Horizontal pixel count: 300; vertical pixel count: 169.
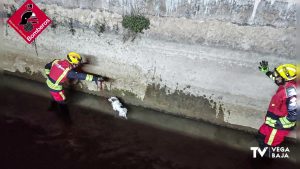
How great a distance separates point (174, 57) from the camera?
6.30 metres

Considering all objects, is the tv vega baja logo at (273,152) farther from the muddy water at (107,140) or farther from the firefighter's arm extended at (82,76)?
the firefighter's arm extended at (82,76)

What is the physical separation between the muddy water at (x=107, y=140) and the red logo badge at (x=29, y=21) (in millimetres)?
1751

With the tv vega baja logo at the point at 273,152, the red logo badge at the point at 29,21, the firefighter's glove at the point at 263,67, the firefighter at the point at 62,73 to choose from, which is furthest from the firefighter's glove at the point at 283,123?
the red logo badge at the point at 29,21

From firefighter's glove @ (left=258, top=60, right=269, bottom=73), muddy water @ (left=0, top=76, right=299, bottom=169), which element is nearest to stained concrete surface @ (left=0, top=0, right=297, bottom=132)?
firefighter's glove @ (left=258, top=60, right=269, bottom=73)

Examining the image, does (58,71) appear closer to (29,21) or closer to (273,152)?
(29,21)

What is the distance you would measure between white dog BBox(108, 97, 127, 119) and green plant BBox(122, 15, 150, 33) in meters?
1.86

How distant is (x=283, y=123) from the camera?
5.30 m

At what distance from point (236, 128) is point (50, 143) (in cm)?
428

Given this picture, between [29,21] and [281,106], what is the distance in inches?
252

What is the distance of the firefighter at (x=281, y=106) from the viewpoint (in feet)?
16.4

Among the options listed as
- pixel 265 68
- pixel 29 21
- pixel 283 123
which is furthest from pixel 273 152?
pixel 29 21

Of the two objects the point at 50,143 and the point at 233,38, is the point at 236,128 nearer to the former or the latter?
the point at 233,38

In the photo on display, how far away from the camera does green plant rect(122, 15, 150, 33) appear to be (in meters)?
6.19

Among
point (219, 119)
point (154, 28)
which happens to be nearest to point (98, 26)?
point (154, 28)
